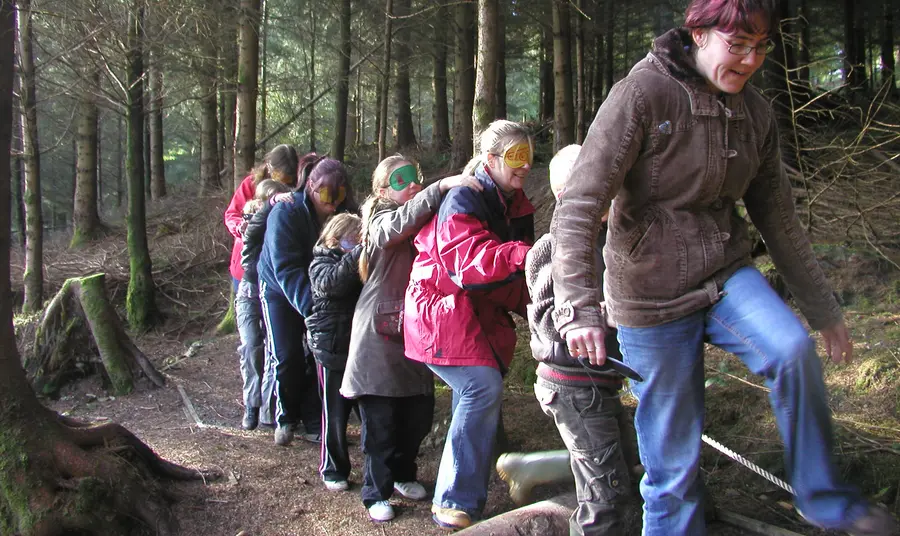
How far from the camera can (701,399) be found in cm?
263

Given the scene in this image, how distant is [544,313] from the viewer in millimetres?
3115

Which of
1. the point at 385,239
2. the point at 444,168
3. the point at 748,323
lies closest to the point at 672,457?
the point at 748,323

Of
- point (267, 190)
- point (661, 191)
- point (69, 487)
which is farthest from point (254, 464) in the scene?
point (661, 191)

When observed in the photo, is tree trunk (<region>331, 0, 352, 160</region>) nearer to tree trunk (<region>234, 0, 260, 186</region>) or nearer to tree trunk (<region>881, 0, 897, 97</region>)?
tree trunk (<region>234, 0, 260, 186</region>)

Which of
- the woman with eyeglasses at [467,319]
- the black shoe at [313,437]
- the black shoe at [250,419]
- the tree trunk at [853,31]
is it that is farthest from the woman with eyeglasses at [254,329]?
the tree trunk at [853,31]

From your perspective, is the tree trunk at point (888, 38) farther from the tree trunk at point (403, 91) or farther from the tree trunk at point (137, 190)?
the tree trunk at point (137, 190)

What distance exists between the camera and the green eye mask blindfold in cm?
429

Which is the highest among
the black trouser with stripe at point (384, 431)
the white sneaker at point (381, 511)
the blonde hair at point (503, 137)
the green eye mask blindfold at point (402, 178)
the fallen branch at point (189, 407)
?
the blonde hair at point (503, 137)

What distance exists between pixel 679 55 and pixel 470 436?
6.77ft

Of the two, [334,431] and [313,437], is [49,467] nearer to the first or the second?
[334,431]

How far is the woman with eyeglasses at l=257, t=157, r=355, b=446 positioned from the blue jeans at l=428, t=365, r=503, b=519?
1623 millimetres

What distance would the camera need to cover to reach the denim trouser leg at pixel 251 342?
20.0 feet

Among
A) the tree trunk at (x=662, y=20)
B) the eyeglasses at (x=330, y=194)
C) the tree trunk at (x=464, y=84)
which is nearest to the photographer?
the eyeglasses at (x=330, y=194)

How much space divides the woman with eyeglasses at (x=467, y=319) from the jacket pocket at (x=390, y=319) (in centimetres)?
30
